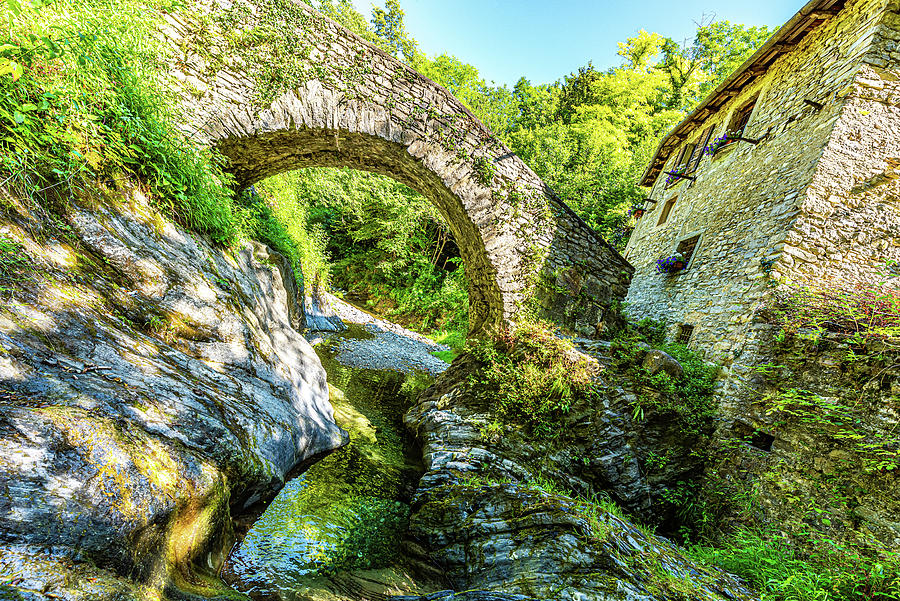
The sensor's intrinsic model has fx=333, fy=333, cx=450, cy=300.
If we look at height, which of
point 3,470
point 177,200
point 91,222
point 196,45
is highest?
point 196,45

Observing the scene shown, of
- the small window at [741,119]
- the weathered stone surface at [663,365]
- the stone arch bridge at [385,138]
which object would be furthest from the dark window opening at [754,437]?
the small window at [741,119]

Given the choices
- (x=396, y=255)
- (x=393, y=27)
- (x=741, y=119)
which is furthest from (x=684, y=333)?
(x=393, y=27)

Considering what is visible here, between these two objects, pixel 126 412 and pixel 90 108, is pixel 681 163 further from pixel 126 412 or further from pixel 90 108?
pixel 126 412

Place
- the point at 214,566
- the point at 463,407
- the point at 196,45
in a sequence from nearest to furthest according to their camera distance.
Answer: the point at 214,566 → the point at 196,45 → the point at 463,407

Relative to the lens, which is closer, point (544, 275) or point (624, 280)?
point (544, 275)

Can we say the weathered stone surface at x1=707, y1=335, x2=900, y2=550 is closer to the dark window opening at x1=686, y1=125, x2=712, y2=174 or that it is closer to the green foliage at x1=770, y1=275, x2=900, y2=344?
the green foliage at x1=770, y1=275, x2=900, y2=344

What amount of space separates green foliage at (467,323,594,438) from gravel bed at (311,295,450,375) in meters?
3.38

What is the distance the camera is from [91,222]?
2188 millimetres

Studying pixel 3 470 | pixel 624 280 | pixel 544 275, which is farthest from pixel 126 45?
pixel 624 280

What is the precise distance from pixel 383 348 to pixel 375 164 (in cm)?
501

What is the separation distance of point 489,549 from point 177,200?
4.02 m

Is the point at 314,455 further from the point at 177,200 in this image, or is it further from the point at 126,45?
the point at 126,45

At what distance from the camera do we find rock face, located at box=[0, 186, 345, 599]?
1.12 metres

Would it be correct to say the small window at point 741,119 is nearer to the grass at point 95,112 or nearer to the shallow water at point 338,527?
the shallow water at point 338,527
